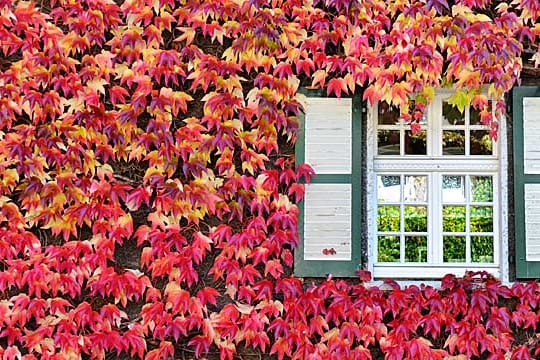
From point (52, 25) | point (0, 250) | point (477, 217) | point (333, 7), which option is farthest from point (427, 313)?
point (52, 25)

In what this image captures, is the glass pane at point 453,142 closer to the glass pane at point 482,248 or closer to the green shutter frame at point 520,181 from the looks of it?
the green shutter frame at point 520,181

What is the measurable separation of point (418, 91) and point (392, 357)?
1497 millimetres

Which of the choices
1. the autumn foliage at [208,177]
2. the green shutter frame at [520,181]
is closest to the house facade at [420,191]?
the green shutter frame at [520,181]

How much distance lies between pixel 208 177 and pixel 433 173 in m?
1.31

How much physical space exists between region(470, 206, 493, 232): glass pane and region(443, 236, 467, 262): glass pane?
100 mm

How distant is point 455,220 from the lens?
3.91m

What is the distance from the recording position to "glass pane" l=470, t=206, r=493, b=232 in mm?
3908

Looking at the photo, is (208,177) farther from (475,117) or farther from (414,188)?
(475,117)

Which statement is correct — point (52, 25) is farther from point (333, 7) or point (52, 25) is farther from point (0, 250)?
Result: point (333, 7)

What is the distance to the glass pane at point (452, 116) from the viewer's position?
3928 millimetres

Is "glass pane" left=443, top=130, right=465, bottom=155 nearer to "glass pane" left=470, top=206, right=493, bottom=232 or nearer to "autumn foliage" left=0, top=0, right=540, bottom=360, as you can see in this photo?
"autumn foliage" left=0, top=0, right=540, bottom=360

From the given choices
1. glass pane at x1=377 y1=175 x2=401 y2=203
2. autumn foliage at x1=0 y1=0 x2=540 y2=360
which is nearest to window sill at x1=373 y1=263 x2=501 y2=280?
autumn foliage at x1=0 y1=0 x2=540 y2=360

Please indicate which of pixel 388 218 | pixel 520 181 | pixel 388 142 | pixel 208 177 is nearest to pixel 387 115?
pixel 388 142

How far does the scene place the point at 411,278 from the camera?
3816 millimetres
